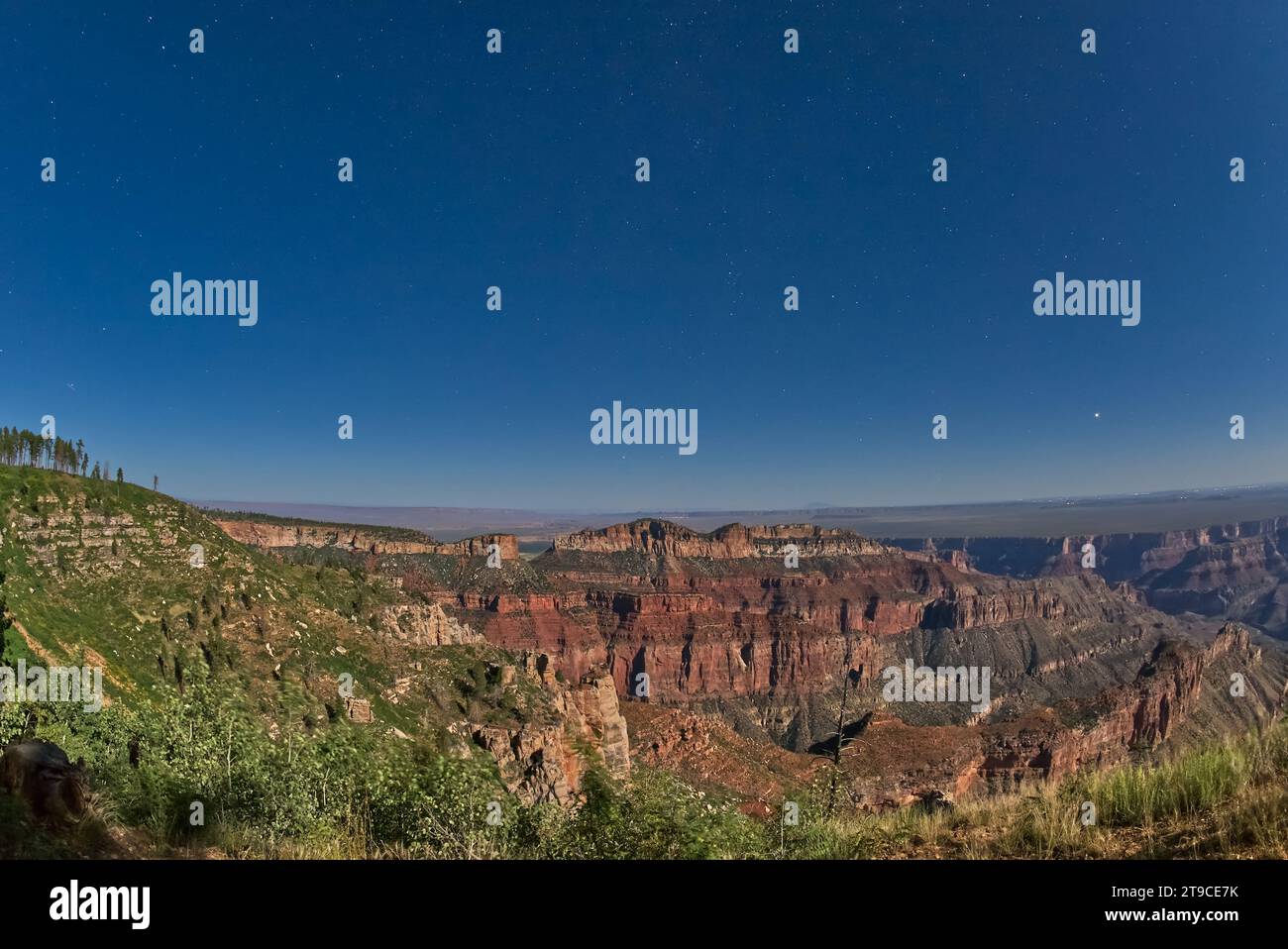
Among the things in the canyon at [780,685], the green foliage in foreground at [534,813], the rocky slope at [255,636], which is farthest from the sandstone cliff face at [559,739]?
the green foliage in foreground at [534,813]

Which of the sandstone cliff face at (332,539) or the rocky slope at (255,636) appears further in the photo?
the sandstone cliff face at (332,539)

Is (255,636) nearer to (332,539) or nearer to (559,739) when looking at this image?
(559,739)

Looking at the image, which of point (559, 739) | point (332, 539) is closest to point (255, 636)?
point (559, 739)

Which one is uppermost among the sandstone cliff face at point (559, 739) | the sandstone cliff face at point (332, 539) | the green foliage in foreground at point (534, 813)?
the green foliage in foreground at point (534, 813)

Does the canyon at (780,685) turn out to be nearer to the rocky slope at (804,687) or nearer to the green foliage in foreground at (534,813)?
the rocky slope at (804,687)

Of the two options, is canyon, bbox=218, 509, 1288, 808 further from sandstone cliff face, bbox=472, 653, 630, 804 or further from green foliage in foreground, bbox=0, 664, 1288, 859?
green foliage in foreground, bbox=0, 664, 1288, 859

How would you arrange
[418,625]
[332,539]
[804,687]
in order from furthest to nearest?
[804,687] < [332,539] < [418,625]

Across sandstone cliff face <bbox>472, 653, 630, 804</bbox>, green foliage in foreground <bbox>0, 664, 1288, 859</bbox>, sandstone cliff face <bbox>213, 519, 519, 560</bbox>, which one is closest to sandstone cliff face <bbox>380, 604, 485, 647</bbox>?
sandstone cliff face <bbox>472, 653, 630, 804</bbox>

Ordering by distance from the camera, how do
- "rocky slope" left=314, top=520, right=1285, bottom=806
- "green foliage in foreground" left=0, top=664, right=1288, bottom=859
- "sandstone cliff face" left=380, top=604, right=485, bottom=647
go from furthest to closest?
"rocky slope" left=314, top=520, right=1285, bottom=806
"sandstone cliff face" left=380, top=604, right=485, bottom=647
"green foliage in foreground" left=0, top=664, right=1288, bottom=859

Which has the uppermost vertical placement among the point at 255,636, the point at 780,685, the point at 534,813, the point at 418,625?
the point at 534,813

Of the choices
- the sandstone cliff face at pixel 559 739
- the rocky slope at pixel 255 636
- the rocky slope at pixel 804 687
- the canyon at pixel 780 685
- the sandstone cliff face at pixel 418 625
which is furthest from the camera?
the rocky slope at pixel 804 687

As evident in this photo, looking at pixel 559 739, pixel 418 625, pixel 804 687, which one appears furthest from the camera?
pixel 804 687

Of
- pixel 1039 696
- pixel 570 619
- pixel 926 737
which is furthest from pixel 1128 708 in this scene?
pixel 570 619
